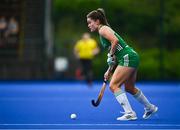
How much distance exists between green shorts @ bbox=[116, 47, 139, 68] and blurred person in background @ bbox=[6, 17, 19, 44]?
62.1 ft

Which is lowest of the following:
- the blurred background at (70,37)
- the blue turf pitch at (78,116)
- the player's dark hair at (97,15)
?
the blurred background at (70,37)

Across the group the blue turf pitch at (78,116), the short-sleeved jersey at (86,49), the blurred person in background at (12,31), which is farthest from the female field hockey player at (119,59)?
the blurred person in background at (12,31)

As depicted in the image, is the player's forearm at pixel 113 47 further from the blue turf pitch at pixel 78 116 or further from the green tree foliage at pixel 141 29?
the green tree foliage at pixel 141 29

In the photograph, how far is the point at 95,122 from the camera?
1192 cm

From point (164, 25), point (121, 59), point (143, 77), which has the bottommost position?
point (143, 77)

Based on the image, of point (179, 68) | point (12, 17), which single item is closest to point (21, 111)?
point (12, 17)

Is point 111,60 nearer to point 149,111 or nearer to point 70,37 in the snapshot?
point 149,111

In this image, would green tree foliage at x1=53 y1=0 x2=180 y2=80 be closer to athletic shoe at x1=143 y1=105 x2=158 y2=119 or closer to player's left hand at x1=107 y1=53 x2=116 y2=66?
athletic shoe at x1=143 y1=105 x2=158 y2=119

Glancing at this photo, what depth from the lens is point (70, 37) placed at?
33.6 meters

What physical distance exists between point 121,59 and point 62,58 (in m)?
19.6

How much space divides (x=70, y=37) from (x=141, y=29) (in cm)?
311

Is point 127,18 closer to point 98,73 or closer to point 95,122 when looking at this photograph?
point 98,73

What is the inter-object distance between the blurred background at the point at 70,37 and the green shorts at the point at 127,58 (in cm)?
1828

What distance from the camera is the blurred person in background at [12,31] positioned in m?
30.8
